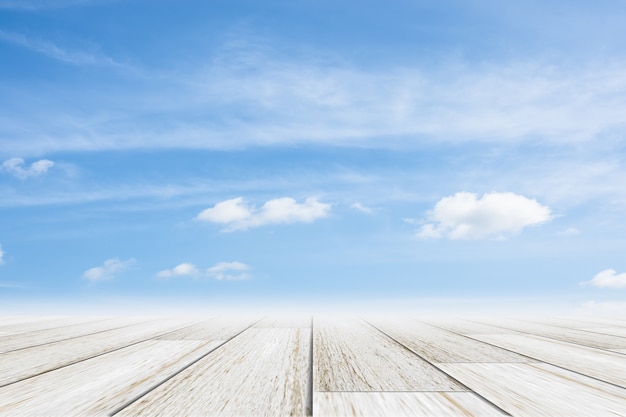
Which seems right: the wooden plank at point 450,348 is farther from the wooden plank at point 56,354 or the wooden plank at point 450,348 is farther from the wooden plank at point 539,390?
the wooden plank at point 56,354

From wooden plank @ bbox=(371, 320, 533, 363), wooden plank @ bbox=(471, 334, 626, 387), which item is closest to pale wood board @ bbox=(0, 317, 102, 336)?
wooden plank @ bbox=(371, 320, 533, 363)

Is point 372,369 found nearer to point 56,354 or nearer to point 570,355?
point 570,355

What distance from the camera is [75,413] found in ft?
3.07

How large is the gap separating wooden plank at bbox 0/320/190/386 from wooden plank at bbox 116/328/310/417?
57 cm

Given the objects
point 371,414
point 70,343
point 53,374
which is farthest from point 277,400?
point 70,343

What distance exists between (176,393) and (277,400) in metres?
0.28

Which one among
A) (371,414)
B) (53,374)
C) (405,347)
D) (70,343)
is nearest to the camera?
(371,414)

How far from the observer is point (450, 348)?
185cm

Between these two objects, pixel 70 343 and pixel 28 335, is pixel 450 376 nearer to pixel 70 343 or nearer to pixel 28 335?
pixel 70 343

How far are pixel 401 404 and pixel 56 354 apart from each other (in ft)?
5.19

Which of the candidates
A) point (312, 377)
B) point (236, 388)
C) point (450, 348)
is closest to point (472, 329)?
point (450, 348)

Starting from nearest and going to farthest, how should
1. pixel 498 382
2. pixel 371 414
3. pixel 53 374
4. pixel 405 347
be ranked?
1. pixel 371 414
2. pixel 498 382
3. pixel 53 374
4. pixel 405 347

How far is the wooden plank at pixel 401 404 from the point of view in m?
0.90

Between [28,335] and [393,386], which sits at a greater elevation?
[28,335]
